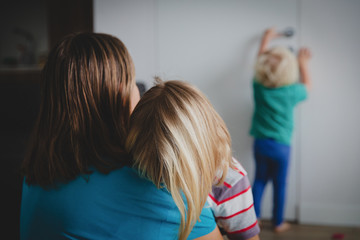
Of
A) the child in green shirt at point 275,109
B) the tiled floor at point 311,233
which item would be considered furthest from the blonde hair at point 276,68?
the tiled floor at point 311,233

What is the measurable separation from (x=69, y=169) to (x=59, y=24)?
7.62 feet

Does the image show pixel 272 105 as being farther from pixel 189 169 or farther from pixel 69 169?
pixel 69 169

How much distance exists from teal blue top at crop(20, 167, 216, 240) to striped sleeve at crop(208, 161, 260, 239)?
0.17 metres

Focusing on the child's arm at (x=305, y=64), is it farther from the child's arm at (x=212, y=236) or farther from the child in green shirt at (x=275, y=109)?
the child's arm at (x=212, y=236)

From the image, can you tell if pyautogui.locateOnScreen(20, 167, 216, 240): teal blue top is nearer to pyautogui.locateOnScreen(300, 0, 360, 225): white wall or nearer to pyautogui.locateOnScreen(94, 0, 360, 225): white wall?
pyautogui.locateOnScreen(94, 0, 360, 225): white wall

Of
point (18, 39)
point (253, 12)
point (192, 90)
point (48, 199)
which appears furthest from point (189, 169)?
point (18, 39)

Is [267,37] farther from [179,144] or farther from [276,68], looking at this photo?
[179,144]

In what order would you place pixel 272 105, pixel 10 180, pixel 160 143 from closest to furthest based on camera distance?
pixel 160 143
pixel 10 180
pixel 272 105

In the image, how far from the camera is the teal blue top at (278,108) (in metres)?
1.80

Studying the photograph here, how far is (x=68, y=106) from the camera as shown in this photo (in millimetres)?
718

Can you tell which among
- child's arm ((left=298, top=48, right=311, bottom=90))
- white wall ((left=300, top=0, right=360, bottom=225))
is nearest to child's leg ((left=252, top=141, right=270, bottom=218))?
white wall ((left=300, top=0, right=360, bottom=225))

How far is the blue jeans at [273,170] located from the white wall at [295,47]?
6.2 inches

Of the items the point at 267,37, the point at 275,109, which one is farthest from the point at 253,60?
the point at 275,109

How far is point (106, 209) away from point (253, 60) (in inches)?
64.7
